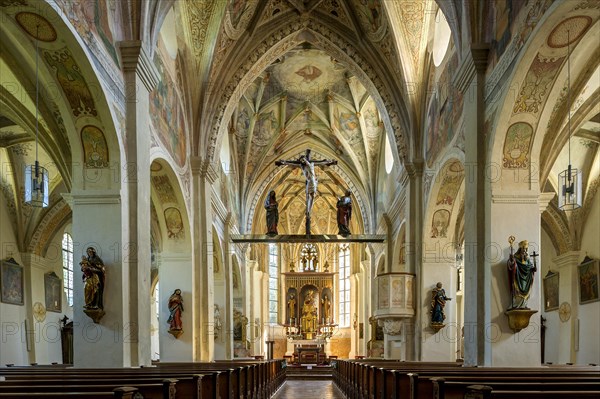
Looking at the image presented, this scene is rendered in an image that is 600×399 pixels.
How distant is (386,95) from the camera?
63.2ft

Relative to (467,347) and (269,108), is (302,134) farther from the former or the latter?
(467,347)

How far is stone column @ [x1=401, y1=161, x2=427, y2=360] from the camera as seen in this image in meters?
17.2

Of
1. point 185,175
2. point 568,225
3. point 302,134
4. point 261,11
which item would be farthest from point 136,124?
point 302,134

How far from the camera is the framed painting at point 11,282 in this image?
1830 cm

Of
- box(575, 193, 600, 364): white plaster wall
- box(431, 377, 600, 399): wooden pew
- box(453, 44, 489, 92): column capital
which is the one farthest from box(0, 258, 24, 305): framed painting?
box(575, 193, 600, 364): white plaster wall

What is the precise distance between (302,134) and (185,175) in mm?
12798

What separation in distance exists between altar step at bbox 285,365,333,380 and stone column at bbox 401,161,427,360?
9987mm

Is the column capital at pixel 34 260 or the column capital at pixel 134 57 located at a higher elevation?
the column capital at pixel 134 57

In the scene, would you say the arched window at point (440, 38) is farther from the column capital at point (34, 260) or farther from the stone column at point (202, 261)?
the column capital at point (34, 260)

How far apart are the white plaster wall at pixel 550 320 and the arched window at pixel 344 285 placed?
63.5 ft

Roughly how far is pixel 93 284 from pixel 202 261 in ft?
25.7

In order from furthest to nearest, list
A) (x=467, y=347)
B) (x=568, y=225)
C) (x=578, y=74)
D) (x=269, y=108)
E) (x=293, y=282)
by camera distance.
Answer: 1. (x=293, y=282)
2. (x=269, y=108)
3. (x=568, y=225)
4. (x=578, y=74)
5. (x=467, y=347)

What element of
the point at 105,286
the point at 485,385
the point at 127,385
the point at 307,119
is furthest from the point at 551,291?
the point at 127,385

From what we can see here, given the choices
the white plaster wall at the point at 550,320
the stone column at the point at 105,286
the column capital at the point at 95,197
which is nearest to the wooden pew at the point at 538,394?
the stone column at the point at 105,286
